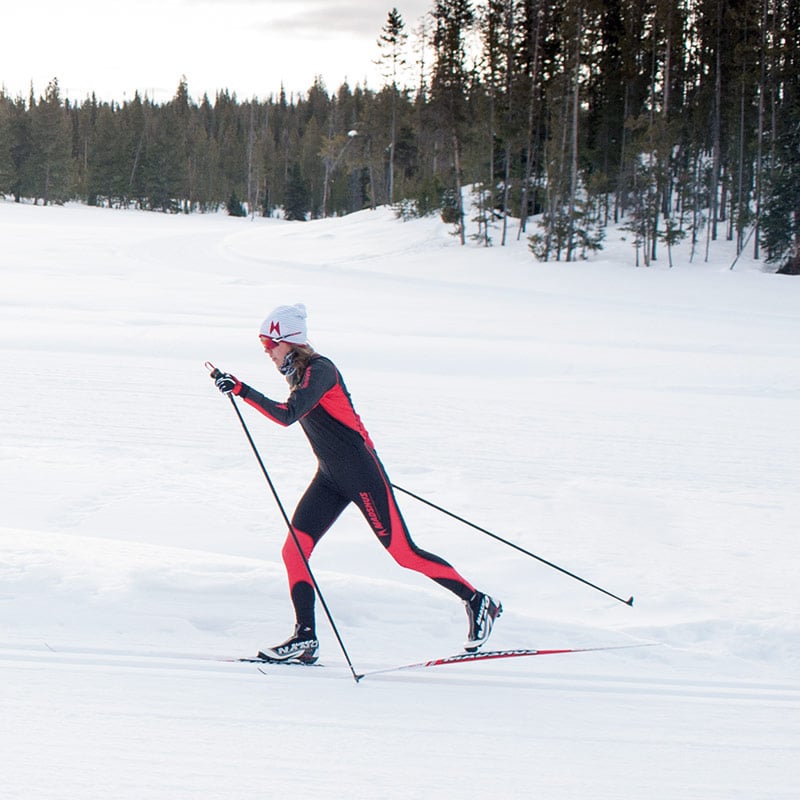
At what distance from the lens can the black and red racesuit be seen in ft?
12.6

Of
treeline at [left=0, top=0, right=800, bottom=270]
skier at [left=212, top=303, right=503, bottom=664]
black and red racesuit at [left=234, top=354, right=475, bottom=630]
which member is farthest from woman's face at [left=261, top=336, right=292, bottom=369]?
treeline at [left=0, top=0, right=800, bottom=270]

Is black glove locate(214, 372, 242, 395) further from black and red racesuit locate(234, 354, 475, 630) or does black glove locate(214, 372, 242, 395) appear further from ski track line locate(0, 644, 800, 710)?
ski track line locate(0, 644, 800, 710)

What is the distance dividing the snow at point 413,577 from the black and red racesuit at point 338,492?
0.46 metres

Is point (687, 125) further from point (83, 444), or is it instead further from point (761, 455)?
point (83, 444)

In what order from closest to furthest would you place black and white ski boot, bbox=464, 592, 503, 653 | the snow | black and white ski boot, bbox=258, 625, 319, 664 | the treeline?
the snow, black and white ski boot, bbox=258, 625, 319, 664, black and white ski boot, bbox=464, 592, 503, 653, the treeline

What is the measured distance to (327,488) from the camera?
4.03 meters

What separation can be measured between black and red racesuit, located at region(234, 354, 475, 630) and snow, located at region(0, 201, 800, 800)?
46 cm

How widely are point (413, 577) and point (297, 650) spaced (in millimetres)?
1496

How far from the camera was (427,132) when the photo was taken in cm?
3859

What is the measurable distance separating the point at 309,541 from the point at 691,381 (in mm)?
9019

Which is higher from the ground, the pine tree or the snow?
the pine tree

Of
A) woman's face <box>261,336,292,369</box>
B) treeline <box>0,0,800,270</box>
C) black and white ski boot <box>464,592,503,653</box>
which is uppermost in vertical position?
treeline <box>0,0,800,270</box>

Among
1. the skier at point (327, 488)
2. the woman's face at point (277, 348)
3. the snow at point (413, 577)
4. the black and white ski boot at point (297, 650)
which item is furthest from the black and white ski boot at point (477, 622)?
the woman's face at point (277, 348)

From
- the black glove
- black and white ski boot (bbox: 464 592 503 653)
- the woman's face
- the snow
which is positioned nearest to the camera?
the snow
